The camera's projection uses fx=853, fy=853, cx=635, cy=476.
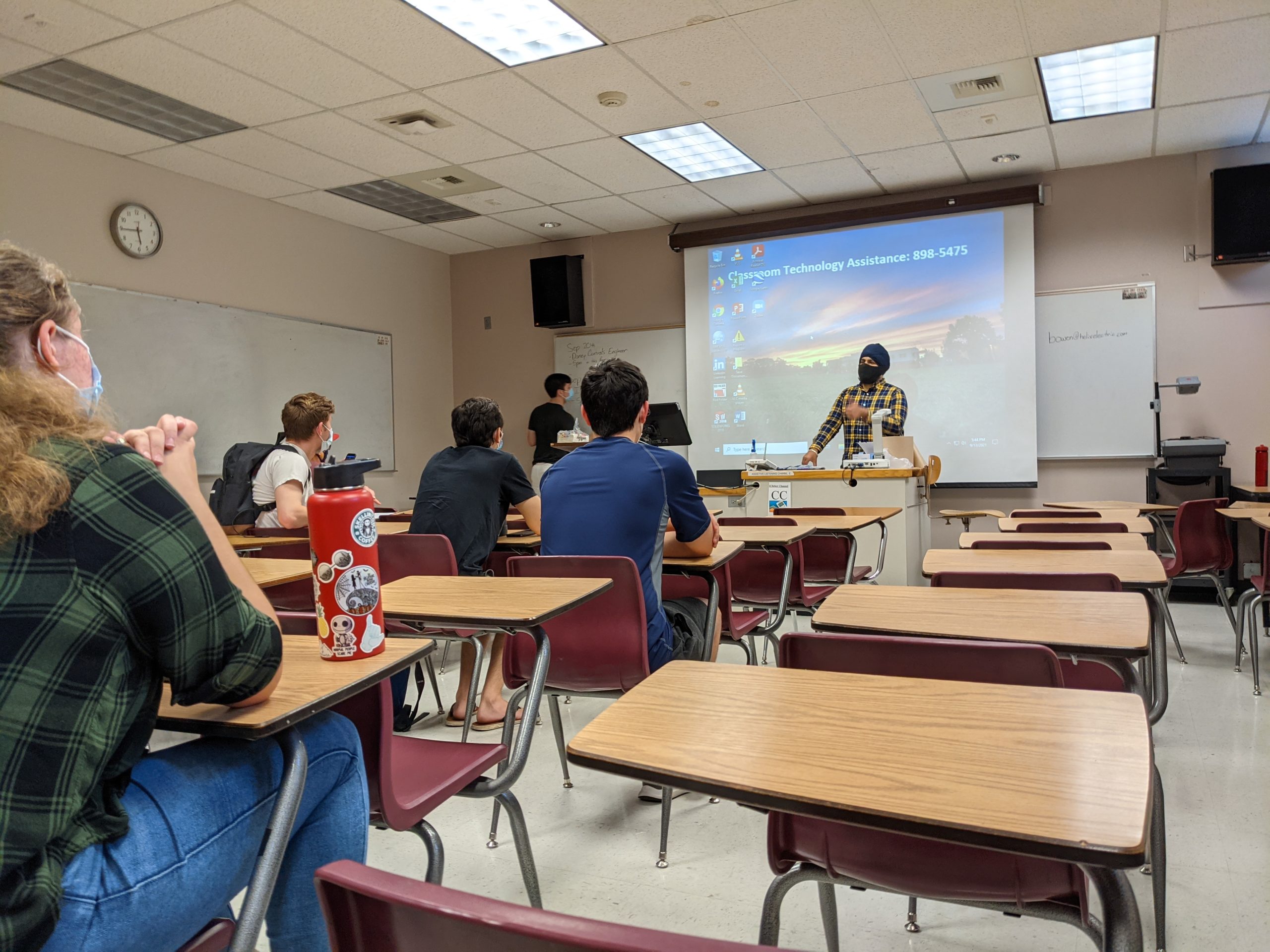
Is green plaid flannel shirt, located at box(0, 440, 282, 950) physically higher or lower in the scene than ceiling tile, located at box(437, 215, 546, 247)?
lower

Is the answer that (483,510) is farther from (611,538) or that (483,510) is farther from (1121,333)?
(1121,333)

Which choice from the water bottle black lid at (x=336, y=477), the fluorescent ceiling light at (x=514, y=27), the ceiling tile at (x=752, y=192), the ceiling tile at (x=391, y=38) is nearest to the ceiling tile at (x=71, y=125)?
the ceiling tile at (x=391, y=38)

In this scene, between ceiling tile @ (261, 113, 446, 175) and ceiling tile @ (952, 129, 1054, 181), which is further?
ceiling tile @ (952, 129, 1054, 181)

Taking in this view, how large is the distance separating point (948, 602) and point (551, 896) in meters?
1.08

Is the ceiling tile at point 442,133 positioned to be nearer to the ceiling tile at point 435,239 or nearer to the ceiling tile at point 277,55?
the ceiling tile at point 277,55

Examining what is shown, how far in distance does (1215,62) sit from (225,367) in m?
5.98

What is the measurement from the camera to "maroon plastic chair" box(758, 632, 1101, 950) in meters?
1.03

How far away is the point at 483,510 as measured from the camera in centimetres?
308

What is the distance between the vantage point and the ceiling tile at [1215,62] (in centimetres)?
399

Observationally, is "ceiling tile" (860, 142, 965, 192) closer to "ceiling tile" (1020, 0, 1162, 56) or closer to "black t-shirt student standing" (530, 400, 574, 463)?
"ceiling tile" (1020, 0, 1162, 56)

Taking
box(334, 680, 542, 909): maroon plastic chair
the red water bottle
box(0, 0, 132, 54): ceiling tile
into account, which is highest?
box(0, 0, 132, 54): ceiling tile

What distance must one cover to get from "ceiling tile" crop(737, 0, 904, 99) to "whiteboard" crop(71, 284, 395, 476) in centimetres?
375

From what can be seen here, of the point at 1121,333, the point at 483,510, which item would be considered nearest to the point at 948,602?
the point at 483,510

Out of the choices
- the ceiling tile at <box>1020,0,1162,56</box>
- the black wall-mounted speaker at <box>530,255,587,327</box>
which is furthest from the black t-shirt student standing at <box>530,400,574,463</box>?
the ceiling tile at <box>1020,0,1162,56</box>
